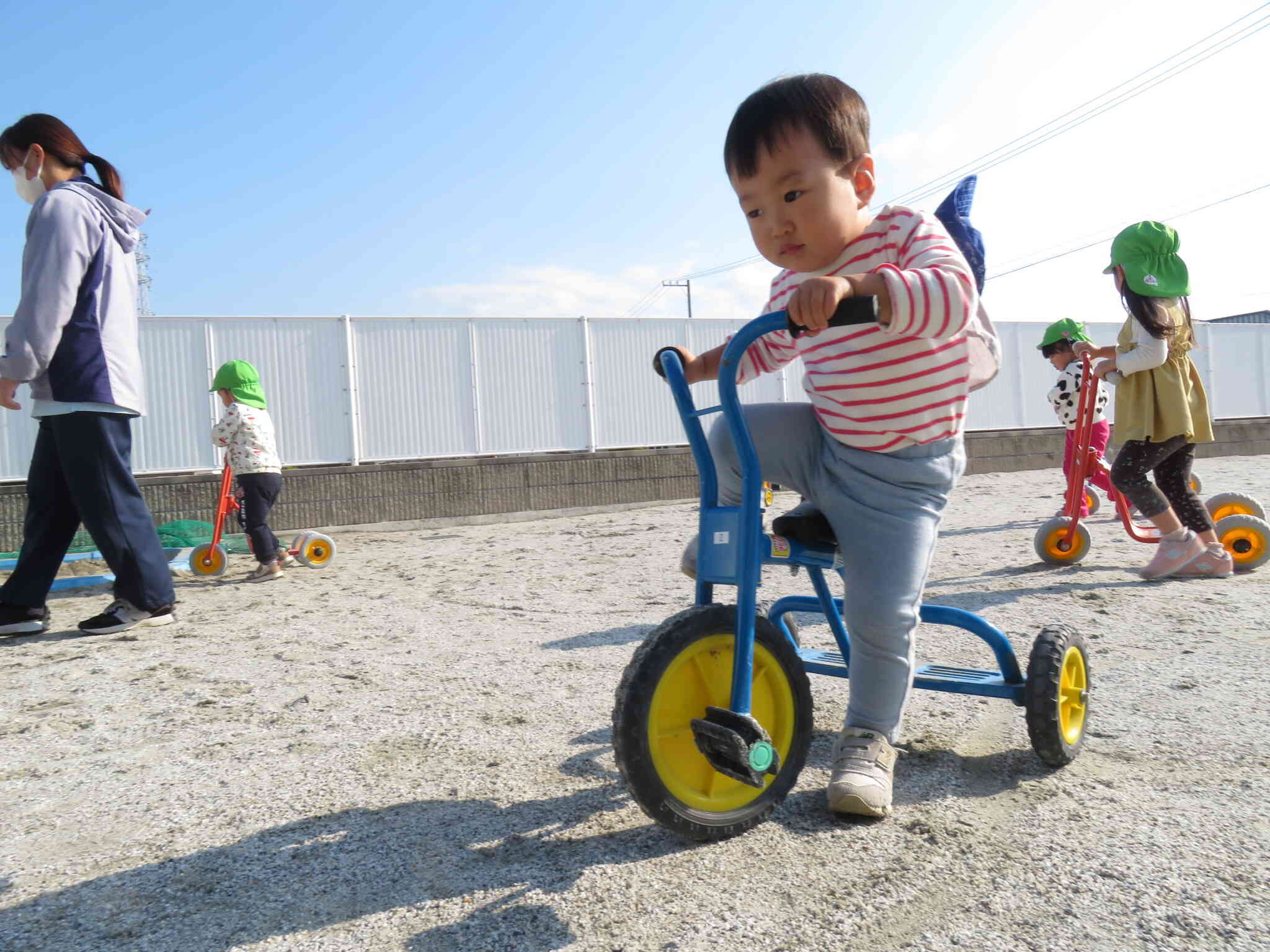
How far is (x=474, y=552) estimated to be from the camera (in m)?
6.61

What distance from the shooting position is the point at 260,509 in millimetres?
5754

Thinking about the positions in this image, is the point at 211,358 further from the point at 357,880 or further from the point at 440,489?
the point at 357,880

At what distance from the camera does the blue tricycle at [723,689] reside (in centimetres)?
152

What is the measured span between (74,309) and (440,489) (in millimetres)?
5982

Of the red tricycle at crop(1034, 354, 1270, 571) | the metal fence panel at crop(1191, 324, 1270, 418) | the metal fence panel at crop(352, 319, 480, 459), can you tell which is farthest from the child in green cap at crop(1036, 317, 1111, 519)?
the metal fence panel at crop(1191, 324, 1270, 418)

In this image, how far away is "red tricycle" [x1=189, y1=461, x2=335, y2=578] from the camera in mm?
5664

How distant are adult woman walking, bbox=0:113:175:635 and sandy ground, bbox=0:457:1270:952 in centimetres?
39

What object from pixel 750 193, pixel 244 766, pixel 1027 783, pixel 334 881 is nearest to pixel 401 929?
pixel 334 881

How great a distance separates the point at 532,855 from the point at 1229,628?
2.77 metres

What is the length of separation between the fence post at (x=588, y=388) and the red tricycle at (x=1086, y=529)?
19.9 ft

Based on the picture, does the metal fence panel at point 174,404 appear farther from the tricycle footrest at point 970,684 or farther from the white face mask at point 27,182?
the tricycle footrest at point 970,684

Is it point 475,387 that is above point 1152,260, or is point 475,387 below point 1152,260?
above

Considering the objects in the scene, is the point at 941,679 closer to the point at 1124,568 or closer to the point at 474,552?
the point at 1124,568

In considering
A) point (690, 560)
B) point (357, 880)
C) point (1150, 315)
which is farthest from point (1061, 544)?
point (357, 880)
